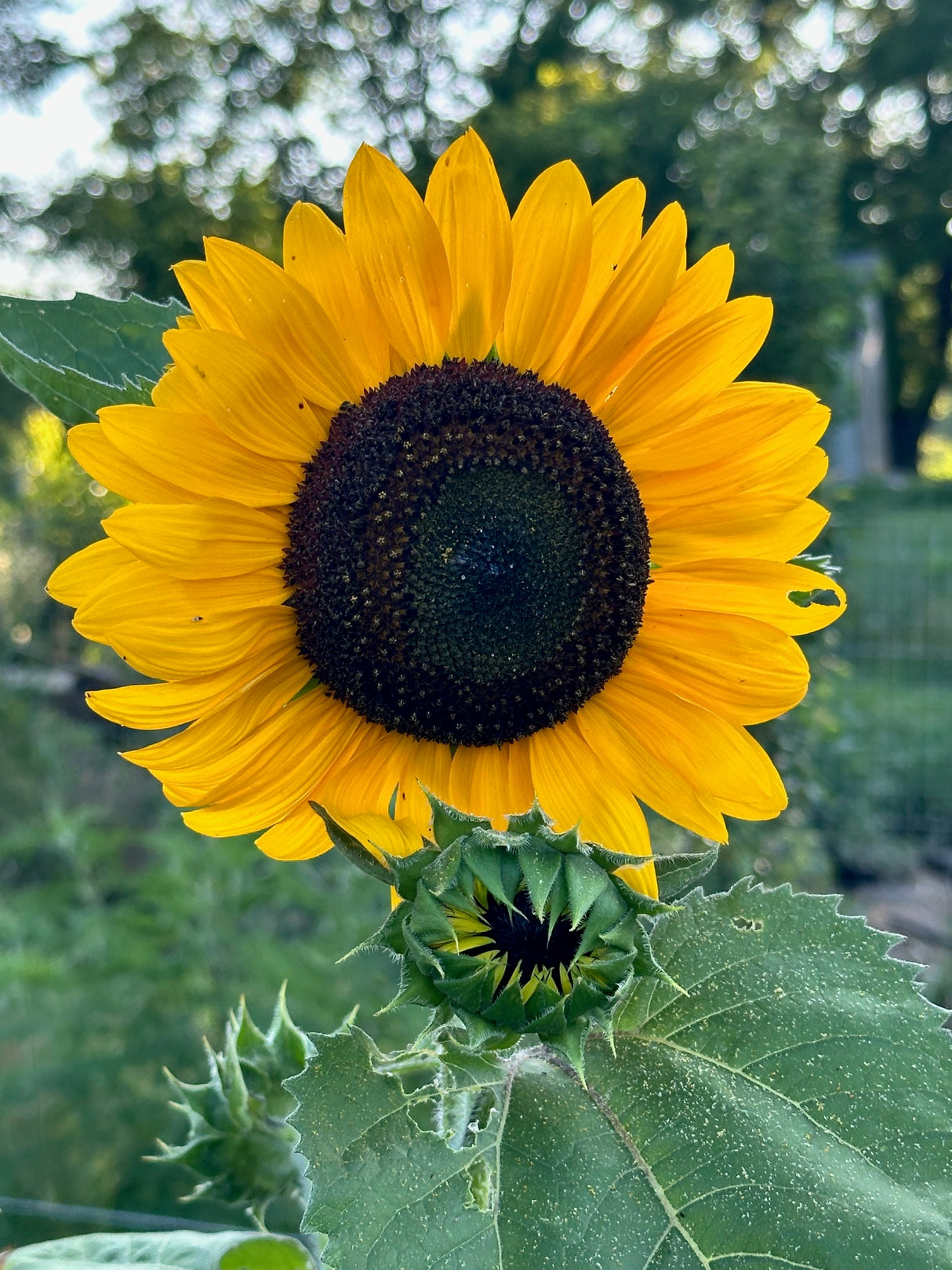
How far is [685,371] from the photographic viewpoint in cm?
107

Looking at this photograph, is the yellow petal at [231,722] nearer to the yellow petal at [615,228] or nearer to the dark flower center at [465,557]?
the dark flower center at [465,557]

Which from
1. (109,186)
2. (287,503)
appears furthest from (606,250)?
(109,186)

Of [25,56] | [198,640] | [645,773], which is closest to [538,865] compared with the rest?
[645,773]

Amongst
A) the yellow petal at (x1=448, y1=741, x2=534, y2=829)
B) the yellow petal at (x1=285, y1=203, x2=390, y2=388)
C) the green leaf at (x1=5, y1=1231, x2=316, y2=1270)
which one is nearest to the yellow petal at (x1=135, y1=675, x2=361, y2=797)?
the yellow petal at (x1=448, y1=741, x2=534, y2=829)

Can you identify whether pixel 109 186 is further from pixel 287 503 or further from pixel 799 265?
pixel 287 503

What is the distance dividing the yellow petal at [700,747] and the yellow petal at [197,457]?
40 cm

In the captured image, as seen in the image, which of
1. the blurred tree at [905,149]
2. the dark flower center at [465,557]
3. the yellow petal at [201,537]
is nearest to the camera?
the yellow petal at [201,537]

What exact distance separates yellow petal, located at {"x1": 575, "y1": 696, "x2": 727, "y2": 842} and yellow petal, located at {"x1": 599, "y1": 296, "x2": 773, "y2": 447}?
29cm

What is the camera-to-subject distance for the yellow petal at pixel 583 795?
1064mm

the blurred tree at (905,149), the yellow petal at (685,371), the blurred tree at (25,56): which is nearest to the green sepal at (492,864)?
the yellow petal at (685,371)

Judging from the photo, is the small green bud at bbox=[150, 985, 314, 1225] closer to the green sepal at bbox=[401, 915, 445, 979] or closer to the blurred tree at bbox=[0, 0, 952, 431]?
the green sepal at bbox=[401, 915, 445, 979]

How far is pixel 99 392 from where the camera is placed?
958mm

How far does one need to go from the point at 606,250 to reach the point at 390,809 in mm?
606

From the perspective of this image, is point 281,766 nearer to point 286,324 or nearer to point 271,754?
point 271,754
